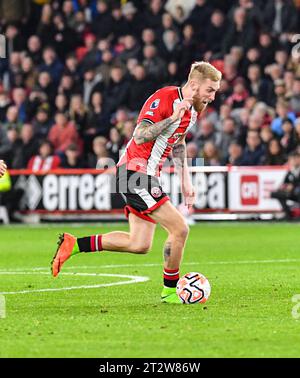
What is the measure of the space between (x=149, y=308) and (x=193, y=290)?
1.69 feet

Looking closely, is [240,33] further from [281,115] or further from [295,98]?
[281,115]

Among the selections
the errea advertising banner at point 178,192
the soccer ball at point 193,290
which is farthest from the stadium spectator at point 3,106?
the soccer ball at point 193,290

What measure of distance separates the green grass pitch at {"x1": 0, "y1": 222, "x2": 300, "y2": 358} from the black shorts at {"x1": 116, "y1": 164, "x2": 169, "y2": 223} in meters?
0.84

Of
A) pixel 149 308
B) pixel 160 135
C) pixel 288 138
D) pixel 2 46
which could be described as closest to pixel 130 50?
pixel 2 46

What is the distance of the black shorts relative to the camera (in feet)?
34.4

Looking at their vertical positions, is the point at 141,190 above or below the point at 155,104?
below

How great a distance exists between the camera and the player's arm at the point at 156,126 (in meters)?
10.2

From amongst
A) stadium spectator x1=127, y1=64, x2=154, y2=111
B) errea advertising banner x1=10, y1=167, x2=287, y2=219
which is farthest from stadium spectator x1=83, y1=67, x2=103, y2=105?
errea advertising banner x1=10, y1=167, x2=287, y2=219

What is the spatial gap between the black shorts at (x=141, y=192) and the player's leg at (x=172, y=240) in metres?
0.07

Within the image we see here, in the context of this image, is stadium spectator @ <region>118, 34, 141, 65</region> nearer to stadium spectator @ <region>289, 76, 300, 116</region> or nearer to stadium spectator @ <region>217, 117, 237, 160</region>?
stadium spectator @ <region>217, 117, 237, 160</region>

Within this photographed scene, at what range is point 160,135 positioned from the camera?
10750mm

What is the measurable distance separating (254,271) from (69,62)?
46.5 ft

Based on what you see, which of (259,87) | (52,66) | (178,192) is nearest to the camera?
(178,192)

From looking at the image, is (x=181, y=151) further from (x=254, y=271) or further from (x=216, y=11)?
(x=216, y=11)
